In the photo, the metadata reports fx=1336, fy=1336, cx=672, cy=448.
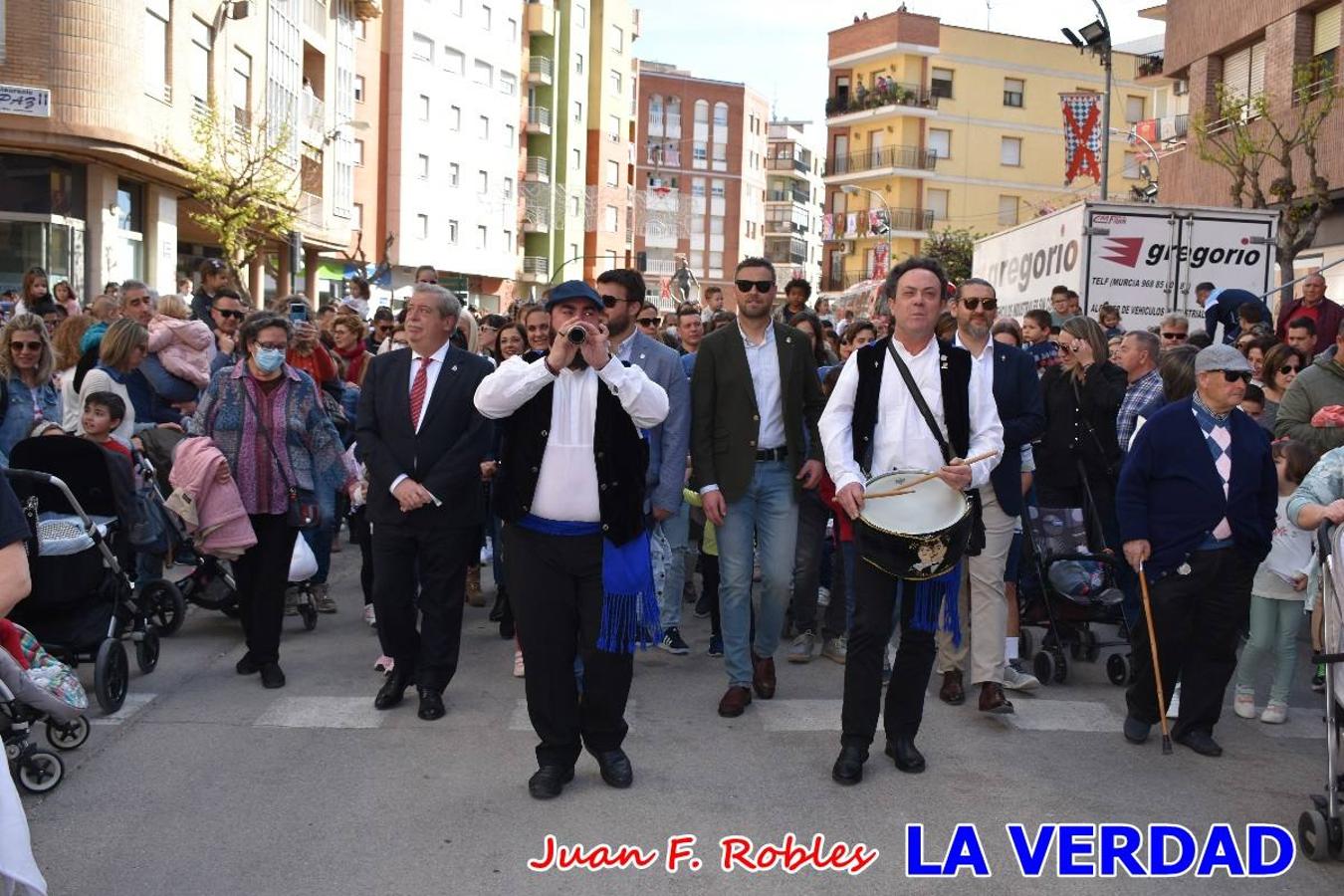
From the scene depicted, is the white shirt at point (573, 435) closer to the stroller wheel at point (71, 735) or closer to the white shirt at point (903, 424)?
the white shirt at point (903, 424)

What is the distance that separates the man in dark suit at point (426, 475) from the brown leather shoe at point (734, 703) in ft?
4.47

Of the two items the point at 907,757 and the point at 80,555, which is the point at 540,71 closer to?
the point at 80,555

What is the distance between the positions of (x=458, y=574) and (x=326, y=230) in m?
35.4

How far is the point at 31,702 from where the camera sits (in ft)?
17.1

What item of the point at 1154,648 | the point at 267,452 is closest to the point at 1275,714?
the point at 1154,648

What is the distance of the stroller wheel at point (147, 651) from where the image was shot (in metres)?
7.10

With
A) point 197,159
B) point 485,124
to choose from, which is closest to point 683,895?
point 197,159

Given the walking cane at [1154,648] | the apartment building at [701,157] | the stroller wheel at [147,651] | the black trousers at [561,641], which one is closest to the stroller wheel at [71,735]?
the stroller wheel at [147,651]

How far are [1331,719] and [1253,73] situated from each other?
25.0 meters

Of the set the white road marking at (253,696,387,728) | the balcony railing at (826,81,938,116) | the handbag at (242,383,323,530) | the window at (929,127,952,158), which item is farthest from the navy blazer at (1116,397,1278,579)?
the window at (929,127,952,158)

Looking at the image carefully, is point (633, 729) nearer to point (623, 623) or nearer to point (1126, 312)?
point (623, 623)

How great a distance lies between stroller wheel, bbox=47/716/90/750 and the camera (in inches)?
227

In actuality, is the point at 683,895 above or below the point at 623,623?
below

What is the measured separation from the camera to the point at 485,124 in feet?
198
